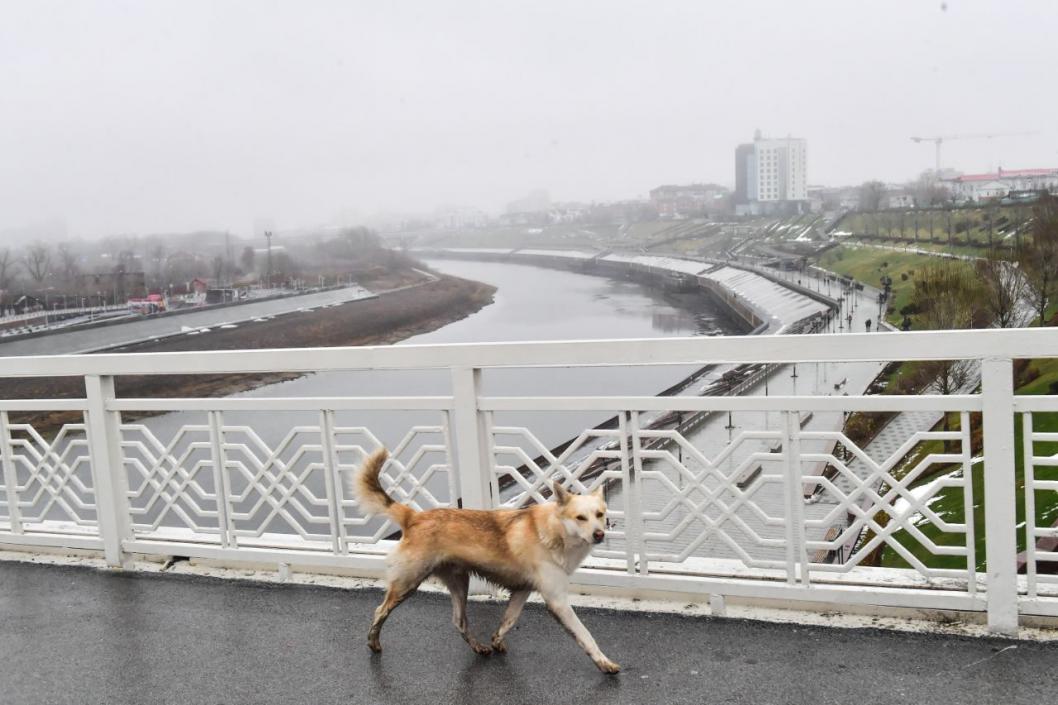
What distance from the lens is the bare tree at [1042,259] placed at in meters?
44.3

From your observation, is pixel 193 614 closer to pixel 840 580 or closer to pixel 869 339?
pixel 840 580

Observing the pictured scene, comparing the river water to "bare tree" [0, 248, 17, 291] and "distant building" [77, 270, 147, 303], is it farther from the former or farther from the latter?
"bare tree" [0, 248, 17, 291]

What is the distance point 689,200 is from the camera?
54.7m

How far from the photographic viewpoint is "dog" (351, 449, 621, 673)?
8.78 ft

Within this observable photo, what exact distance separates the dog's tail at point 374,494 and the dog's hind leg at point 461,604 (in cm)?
23

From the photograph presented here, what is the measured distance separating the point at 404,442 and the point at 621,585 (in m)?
0.96

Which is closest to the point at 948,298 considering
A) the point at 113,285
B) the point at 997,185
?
the point at 997,185

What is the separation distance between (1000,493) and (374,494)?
1.92m

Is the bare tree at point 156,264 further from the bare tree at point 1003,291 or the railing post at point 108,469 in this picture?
the railing post at point 108,469

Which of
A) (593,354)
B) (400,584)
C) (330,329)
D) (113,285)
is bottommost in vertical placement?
(330,329)

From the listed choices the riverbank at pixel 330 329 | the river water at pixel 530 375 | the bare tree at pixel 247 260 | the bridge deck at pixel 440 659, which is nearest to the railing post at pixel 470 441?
the bridge deck at pixel 440 659

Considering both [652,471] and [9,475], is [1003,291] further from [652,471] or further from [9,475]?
[9,475]

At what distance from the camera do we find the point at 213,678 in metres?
2.89

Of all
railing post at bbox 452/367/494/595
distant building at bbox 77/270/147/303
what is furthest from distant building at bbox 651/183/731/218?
railing post at bbox 452/367/494/595
